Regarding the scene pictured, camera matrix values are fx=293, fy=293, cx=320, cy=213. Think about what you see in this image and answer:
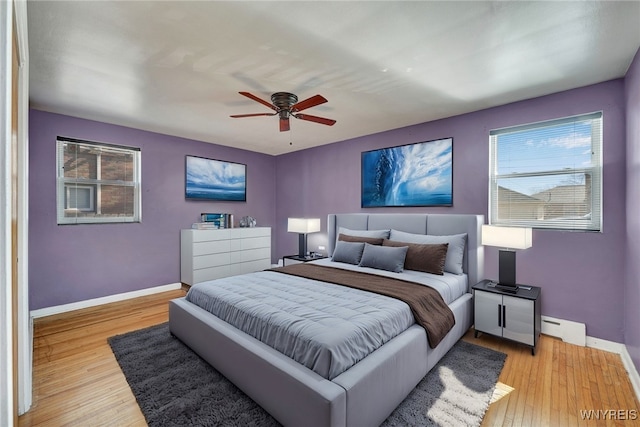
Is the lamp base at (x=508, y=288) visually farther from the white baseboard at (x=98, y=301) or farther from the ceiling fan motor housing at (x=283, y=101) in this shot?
the white baseboard at (x=98, y=301)

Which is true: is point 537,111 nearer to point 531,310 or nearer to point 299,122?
point 531,310

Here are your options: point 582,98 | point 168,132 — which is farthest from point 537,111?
point 168,132

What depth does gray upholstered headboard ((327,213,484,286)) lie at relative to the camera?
10.9 ft

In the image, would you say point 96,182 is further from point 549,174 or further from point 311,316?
point 549,174

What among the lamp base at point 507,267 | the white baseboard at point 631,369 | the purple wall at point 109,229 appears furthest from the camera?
the purple wall at point 109,229

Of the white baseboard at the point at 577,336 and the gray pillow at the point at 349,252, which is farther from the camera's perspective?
the gray pillow at the point at 349,252

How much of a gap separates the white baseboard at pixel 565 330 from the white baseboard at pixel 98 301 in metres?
4.91

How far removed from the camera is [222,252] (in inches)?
192

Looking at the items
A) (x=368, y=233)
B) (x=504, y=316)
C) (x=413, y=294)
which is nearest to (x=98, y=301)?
(x=368, y=233)

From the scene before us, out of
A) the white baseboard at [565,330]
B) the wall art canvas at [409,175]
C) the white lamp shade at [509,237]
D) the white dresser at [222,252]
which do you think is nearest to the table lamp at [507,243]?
the white lamp shade at [509,237]

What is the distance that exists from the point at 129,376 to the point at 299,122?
328 cm

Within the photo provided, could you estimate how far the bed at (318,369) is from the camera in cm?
153

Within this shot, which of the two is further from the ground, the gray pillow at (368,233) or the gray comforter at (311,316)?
the gray pillow at (368,233)
